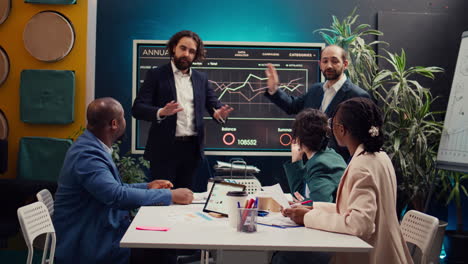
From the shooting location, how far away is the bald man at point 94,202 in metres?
2.25

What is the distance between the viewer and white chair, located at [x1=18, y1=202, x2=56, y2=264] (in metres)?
2.13

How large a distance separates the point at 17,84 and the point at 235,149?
2.16m

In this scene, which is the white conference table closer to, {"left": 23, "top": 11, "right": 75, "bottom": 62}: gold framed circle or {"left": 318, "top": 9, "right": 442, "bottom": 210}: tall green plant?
{"left": 318, "top": 9, "right": 442, "bottom": 210}: tall green plant

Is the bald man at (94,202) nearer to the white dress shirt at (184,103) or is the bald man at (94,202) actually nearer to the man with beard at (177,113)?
the man with beard at (177,113)

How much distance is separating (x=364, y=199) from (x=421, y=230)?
0.54m

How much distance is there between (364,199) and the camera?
1.87 metres

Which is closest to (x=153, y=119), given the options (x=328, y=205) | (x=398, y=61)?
(x=328, y=205)

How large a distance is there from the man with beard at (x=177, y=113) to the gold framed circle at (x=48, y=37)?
110 centimetres

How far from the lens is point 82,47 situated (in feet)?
15.5

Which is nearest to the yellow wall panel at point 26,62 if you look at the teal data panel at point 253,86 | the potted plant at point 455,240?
the teal data panel at point 253,86

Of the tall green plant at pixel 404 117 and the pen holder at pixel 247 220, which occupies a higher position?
the tall green plant at pixel 404 117

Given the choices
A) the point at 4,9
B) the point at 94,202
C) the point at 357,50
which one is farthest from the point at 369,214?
the point at 4,9

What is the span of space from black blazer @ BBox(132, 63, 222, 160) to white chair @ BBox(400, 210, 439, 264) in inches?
78.9

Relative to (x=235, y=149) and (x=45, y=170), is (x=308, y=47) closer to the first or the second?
(x=235, y=149)
